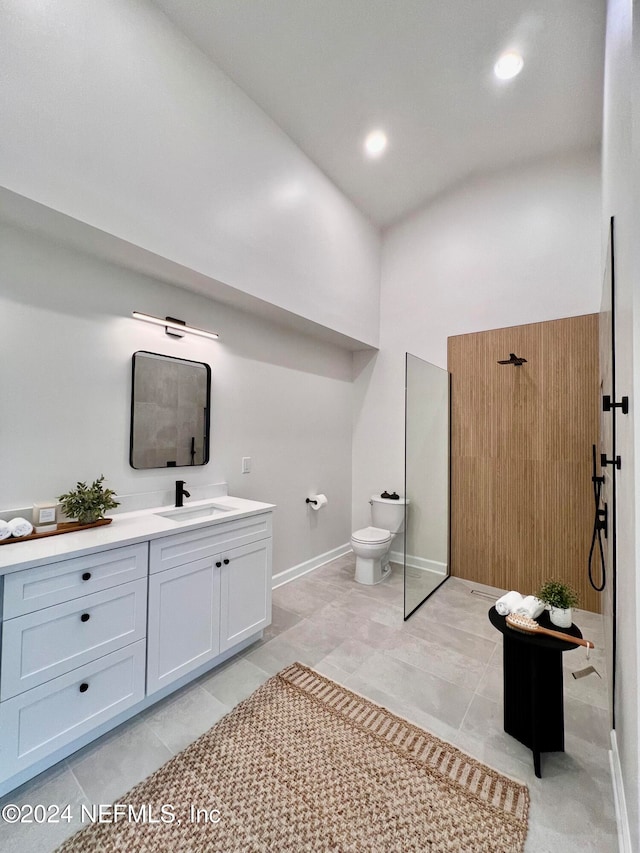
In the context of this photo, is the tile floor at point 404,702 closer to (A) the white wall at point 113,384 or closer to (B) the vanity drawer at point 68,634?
(B) the vanity drawer at point 68,634

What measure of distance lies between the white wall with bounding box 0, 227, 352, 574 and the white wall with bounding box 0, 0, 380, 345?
14.6 inches

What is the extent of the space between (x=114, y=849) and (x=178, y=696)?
684mm

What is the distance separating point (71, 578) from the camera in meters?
1.46

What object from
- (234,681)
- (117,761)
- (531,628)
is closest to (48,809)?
(117,761)

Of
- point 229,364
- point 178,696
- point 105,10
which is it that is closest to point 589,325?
point 229,364

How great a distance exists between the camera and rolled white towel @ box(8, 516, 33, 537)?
61.7 inches

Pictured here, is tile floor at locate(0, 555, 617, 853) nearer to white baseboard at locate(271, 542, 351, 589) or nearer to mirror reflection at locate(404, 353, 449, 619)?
white baseboard at locate(271, 542, 351, 589)

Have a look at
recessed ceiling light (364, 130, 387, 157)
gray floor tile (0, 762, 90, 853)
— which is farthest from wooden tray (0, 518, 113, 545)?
recessed ceiling light (364, 130, 387, 157)

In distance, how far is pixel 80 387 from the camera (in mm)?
1963

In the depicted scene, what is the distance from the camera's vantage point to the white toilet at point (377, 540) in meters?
3.15

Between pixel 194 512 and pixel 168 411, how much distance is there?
2.21 ft

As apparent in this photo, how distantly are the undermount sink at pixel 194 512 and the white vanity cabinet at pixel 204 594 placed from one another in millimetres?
247

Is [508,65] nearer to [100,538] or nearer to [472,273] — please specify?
[472,273]

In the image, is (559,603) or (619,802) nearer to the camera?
(619,802)
